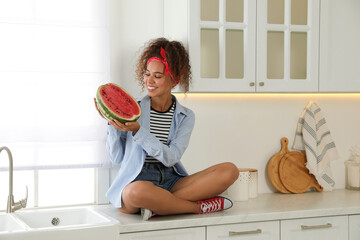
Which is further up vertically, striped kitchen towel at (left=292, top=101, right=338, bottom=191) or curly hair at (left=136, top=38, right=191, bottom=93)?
curly hair at (left=136, top=38, right=191, bottom=93)

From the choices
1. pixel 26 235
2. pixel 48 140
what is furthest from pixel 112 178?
pixel 26 235

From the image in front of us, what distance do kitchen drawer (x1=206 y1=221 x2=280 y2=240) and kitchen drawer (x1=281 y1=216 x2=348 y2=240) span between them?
0.06m

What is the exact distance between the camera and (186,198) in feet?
8.04

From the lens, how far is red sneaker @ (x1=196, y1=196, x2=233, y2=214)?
2486mm

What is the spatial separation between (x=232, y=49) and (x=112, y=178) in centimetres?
95

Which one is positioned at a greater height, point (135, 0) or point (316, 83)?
point (135, 0)

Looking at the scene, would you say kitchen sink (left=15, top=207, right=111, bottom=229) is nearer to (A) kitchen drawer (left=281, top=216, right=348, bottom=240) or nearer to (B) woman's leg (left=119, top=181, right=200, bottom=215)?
(B) woman's leg (left=119, top=181, right=200, bottom=215)

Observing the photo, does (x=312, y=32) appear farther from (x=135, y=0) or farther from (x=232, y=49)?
(x=135, y=0)

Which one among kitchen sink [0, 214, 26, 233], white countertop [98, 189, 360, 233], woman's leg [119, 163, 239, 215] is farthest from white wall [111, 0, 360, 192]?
kitchen sink [0, 214, 26, 233]

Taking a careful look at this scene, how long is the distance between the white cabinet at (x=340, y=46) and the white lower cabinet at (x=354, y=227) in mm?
710

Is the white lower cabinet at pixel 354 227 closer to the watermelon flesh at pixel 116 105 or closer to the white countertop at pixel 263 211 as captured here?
the white countertop at pixel 263 211

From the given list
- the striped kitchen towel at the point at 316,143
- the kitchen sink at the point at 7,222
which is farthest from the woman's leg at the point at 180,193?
the striped kitchen towel at the point at 316,143

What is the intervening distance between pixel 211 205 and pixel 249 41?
0.87m

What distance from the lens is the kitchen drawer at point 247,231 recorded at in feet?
7.87
